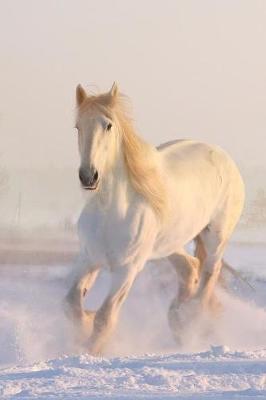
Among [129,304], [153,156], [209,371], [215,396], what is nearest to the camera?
[215,396]

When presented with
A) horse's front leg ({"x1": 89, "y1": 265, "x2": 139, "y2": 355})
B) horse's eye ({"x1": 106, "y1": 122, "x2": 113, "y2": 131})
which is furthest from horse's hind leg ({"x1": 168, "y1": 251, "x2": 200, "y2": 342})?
horse's eye ({"x1": 106, "y1": 122, "x2": 113, "y2": 131})

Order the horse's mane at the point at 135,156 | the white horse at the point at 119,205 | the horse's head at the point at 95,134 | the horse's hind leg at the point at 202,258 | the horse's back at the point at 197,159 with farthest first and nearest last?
1. the horse's hind leg at the point at 202,258
2. the horse's back at the point at 197,159
3. the horse's mane at the point at 135,156
4. the white horse at the point at 119,205
5. the horse's head at the point at 95,134

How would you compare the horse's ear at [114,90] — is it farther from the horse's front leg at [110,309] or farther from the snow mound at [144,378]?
the snow mound at [144,378]

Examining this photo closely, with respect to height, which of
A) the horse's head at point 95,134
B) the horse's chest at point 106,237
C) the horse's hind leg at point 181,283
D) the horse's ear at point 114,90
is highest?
the horse's ear at point 114,90

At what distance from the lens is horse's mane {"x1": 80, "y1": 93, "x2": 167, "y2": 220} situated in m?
6.10

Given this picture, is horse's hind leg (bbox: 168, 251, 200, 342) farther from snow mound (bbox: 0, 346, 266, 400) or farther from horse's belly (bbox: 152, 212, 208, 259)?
snow mound (bbox: 0, 346, 266, 400)

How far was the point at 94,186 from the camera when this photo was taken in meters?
5.75

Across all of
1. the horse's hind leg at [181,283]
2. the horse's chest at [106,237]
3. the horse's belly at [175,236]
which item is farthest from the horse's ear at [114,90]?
the horse's hind leg at [181,283]

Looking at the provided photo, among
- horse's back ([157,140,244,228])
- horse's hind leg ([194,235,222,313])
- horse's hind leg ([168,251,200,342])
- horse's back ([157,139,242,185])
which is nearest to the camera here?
horse's back ([157,140,244,228])

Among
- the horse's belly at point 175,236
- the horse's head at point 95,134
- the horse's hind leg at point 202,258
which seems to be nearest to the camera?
the horse's head at point 95,134

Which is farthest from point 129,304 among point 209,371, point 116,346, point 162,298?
point 209,371

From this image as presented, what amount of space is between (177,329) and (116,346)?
1.01 m

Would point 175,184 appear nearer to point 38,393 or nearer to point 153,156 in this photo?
point 153,156

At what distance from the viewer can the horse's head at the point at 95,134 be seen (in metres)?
5.72
